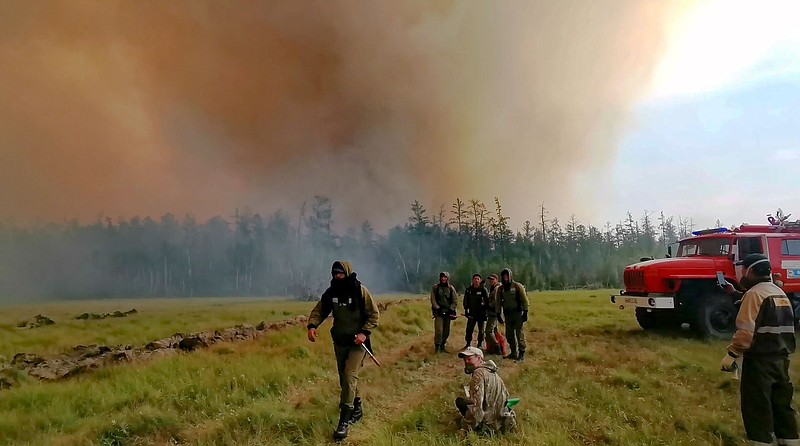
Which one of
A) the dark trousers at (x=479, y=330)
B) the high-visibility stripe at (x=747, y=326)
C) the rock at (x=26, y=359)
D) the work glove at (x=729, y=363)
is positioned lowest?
the rock at (x=26, y=359)

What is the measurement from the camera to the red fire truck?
10320 millimetres

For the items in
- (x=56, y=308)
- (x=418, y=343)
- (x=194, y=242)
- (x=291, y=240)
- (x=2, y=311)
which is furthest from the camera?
(x=291, y=240)

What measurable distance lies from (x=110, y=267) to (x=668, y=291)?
1786cm

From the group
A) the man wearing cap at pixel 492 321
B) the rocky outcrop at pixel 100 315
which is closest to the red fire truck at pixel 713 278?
the man wearing cap at pixel 492 321

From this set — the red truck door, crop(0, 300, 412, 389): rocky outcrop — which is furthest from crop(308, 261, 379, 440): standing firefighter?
the red truck door

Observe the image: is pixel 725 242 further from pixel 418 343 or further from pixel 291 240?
pixel 291 240

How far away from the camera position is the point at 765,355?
13.7ft

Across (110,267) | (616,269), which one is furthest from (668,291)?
(616,269)

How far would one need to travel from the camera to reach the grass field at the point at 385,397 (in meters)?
5.09

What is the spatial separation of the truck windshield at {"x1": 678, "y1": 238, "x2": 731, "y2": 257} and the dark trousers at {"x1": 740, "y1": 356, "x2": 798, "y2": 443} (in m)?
7.37

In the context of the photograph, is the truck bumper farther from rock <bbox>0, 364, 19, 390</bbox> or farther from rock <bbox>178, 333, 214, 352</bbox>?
rock <bbox>0, 364, 19, 390</bbox>

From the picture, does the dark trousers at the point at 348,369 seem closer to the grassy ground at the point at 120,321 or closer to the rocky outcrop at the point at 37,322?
the grassy ground at the point at 120,321

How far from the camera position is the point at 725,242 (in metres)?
10.7

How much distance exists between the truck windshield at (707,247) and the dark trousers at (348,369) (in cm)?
929
